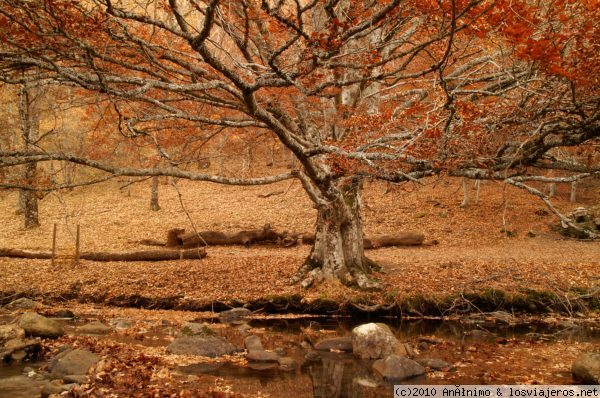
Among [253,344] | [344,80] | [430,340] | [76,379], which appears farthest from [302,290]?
[76,379]

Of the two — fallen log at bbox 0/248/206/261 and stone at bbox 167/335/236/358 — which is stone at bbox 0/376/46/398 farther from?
fallen log at bbox 0/248/206/261

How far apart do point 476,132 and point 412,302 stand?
12.9ft

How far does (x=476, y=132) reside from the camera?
9508 millimetres

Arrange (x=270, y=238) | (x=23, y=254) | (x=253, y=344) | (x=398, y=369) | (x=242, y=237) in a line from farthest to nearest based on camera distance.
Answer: (x=270, y=238) < (x=242, y=237) < (x=23, y=254) < (x=253, y=344) < (x=398, y=369)

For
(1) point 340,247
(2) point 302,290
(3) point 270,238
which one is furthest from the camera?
(3) point 270,238

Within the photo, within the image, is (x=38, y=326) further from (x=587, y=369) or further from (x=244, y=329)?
(x=587, y=369)

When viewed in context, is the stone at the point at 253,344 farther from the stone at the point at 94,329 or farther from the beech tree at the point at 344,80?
the beech tree at the point at 344,80

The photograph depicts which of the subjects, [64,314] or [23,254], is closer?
[64,314]

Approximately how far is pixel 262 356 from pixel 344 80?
5.63m

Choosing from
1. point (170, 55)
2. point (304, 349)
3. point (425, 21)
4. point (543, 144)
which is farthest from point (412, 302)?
point (170, 55)

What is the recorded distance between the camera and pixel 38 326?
326 inches

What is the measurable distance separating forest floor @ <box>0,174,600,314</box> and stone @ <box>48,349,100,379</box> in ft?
7.26

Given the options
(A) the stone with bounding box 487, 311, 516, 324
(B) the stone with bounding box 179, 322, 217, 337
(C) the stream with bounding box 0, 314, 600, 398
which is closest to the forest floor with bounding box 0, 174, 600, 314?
(A) the stone with bounding box 487, 311, 516, 324

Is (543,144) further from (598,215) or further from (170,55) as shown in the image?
(598,215)
